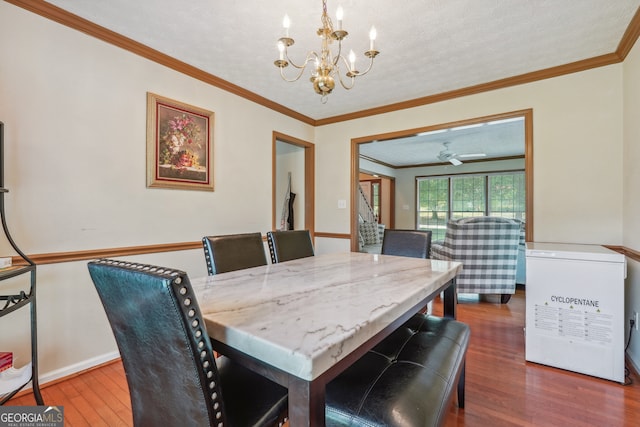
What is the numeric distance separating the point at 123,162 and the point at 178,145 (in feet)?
1.50

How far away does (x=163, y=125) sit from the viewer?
242 centimetres

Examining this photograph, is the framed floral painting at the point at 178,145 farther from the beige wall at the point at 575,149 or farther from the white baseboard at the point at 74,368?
the beige wall at the point at 575,149

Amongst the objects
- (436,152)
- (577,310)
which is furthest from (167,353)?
(436,152)

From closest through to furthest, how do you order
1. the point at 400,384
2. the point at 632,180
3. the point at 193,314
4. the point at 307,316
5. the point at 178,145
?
1. the point at 193,314
2. the point at 307,316
3. the point at 400,384
4. the point at 632,180
5. the point at 178,145

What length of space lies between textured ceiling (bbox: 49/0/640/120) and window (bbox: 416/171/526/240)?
4.62 metres

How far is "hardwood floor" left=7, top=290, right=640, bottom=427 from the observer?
1.55 metres

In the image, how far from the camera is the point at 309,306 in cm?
97

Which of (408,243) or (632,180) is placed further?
(408,243)

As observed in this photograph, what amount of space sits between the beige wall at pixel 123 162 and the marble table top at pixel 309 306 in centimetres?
131

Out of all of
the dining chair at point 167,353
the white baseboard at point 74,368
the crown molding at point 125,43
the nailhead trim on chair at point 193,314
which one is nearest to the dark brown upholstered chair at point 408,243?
the dining chair at point 167,353

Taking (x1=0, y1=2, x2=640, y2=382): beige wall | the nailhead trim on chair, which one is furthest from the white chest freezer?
the nailhead trim on chair

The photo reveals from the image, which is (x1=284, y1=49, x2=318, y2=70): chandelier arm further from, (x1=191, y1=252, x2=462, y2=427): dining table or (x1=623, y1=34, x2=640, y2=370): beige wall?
(x1=623, y1=34, x2=640, y2=370): beige wall

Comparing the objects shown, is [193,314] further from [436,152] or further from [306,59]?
[436,152]

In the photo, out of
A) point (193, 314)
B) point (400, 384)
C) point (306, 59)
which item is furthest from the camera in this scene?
point (306, 59)
